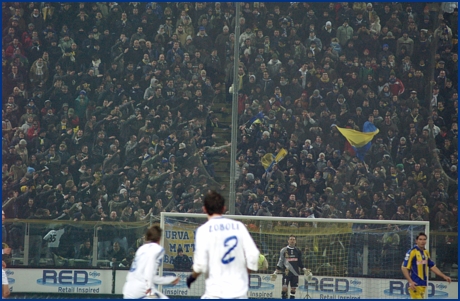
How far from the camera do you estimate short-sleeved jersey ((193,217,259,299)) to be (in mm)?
6160

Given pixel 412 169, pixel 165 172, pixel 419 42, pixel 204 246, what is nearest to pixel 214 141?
pixel 165 172

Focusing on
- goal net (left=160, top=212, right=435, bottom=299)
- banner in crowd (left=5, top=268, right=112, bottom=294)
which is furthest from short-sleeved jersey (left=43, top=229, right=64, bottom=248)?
goal net (left=160, top=212, right=435, bottom=299)

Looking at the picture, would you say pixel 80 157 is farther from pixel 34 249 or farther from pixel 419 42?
pixel 419 42

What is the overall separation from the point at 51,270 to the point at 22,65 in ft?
18.3

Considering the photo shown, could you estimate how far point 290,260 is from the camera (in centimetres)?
1404

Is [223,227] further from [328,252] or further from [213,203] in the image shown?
[328,252]

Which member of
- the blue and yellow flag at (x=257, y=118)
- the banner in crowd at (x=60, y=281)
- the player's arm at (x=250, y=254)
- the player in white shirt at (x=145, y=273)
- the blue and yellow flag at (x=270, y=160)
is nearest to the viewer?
the player's arm at (x=250, y=254)

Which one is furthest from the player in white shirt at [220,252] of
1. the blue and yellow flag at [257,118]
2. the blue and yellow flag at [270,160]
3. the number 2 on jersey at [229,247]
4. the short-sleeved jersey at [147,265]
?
the blue and yellow flag at [257,118]

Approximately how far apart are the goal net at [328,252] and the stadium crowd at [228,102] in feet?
7.82

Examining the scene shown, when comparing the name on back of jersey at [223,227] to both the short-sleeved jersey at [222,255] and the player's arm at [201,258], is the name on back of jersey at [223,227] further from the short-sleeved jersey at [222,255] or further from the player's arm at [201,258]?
the player's arm at [201,258]

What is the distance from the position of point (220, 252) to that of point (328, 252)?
8757mm

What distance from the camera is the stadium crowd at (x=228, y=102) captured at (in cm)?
1758

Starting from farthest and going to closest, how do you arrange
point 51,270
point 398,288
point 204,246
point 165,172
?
point 165,172 < point 51,270 < point 398,288 < point 204,246

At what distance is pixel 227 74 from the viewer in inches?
750
